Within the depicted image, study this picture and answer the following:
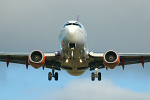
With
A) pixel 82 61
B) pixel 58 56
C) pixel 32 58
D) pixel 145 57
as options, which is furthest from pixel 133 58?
pixel 32 58

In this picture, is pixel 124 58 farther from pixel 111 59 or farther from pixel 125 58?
pixel 111 59

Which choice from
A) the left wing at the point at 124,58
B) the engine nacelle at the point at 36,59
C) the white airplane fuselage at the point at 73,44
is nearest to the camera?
the white airplane fuselage at the point at 73,44

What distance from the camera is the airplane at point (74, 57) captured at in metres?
27.8

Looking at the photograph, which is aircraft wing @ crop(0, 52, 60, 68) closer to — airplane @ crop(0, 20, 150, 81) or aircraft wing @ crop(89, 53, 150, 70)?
airplane @ crop(0, 20, 150, 81)

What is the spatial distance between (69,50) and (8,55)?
27.7ft

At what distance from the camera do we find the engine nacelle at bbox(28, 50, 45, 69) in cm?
2928

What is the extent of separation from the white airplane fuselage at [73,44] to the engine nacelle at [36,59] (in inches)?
82.5

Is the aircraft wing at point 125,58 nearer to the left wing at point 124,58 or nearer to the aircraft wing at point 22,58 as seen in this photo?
the left wing at point 124,58

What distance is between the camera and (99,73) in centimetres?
3656

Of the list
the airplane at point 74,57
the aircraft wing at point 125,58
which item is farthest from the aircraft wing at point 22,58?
the aircraft wing at point 125,58

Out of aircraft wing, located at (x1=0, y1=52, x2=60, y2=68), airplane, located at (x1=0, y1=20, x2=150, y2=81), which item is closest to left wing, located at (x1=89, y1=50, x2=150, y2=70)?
airplane, located at (x1=0, y1=20, x2=150, y2=81)

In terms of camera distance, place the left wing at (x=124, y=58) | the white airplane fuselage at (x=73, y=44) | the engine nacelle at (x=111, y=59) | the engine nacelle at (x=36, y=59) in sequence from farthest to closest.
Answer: the left wing at (x=124, y=58) → the engine nacelle at (x=111, y=59) → the engine nacelle at (x=36, y=59) → the white airplane fuselage at (x=73, y=44)

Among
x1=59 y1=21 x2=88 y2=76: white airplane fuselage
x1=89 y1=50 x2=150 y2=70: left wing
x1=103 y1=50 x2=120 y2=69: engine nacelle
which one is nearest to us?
Result: x1=59 y1=21 x2=88 y2=76: white airplane fuselage

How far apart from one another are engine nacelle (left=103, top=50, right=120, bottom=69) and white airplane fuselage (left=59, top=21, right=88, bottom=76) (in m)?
2.23
